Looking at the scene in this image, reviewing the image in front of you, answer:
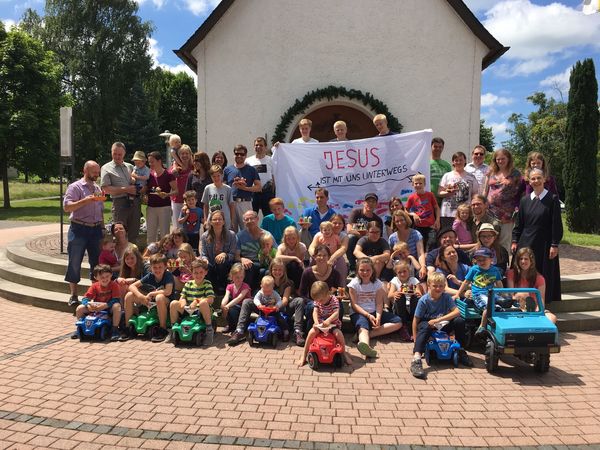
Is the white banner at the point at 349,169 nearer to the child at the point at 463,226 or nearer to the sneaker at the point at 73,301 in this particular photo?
the child at the point at 463,226

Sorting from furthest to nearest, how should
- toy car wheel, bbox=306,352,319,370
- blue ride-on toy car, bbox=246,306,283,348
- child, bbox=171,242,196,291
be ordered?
1. child, bbox=171,242,196,291
2. blue ride-on toy car, bbox=246,306,283,348
3. toy car wheel, bbox=306,352,319,370

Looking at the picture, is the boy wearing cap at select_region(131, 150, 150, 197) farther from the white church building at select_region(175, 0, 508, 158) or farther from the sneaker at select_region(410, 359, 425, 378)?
the sneaker at select_region(410, 359, 425, 378)

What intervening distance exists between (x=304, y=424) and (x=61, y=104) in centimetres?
3071

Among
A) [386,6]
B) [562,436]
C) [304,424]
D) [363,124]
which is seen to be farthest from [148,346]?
[386,6]

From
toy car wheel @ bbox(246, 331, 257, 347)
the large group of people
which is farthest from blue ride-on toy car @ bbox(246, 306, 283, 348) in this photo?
the large group of people

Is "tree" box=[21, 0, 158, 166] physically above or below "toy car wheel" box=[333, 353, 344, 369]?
above

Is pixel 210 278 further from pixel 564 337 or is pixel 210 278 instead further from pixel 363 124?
pixel 363 124

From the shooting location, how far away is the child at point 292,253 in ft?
21.4

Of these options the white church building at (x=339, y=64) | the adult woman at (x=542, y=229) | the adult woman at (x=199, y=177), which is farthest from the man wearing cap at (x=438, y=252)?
the white church building at (x=339, y=64)

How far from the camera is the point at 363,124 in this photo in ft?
41.4

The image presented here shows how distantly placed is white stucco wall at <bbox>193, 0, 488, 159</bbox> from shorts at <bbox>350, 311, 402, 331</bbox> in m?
7.36

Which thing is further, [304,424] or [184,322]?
[184,322]

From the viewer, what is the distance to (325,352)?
507 cm

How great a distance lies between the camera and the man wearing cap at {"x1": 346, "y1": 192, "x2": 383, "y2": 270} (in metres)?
7.09
